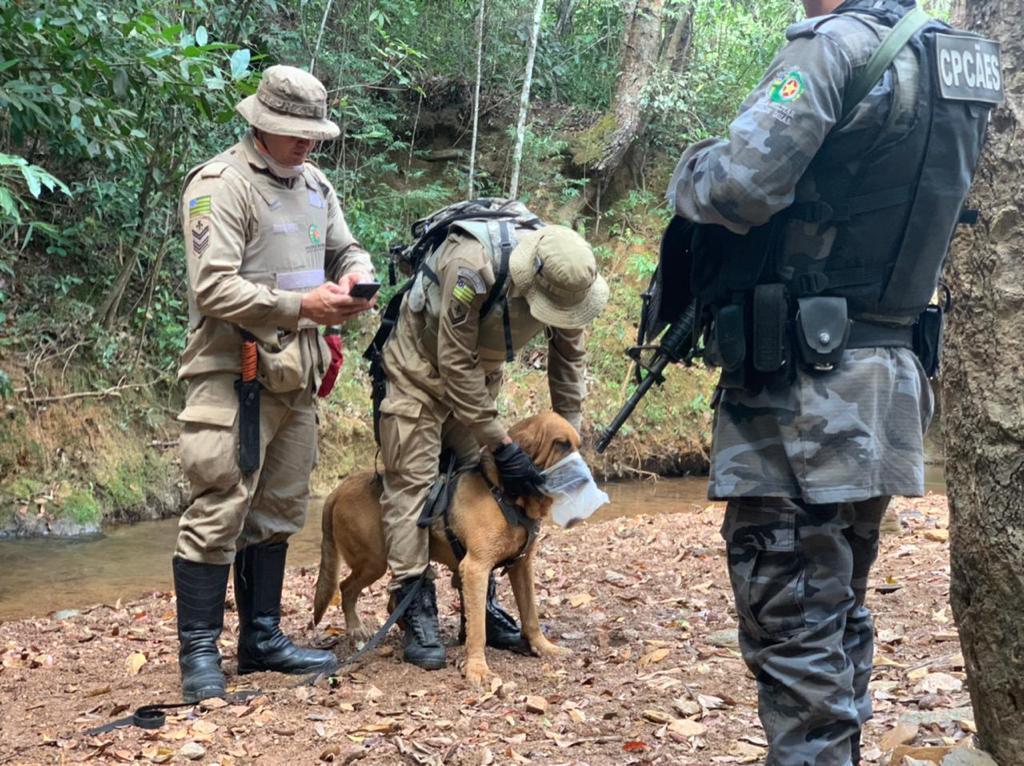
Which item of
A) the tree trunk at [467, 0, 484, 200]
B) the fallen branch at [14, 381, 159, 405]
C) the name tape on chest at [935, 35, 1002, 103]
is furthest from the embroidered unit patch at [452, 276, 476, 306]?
the tree trunk at [467, 0, 484, 200]

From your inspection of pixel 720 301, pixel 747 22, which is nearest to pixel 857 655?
pixel 720 301

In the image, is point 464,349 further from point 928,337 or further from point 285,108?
point 928,337

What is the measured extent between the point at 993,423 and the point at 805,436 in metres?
0.72

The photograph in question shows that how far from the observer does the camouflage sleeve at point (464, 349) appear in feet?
14.2

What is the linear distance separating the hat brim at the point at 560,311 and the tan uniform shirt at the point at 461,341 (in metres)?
0.15

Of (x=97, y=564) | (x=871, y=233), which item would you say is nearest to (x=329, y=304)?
(x=871, y=233)

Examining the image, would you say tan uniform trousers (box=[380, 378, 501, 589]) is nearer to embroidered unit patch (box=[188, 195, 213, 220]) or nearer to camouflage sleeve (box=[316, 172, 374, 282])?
camouflage sleeve (box=[316, 172, 374, 282])

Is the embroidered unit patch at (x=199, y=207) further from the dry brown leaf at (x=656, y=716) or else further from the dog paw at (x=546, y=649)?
the dry brown leaf at (x=656, y=716)

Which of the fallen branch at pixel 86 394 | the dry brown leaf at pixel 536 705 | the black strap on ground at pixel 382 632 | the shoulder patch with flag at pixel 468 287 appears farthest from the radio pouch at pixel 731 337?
the fallen branch at pixel 86 394

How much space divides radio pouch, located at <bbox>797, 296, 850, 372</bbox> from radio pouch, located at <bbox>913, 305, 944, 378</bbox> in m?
0.34

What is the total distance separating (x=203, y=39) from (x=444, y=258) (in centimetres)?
257

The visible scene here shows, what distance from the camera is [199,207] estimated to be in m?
3.97

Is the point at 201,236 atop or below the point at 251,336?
atop

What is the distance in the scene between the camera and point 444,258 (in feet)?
14.7
